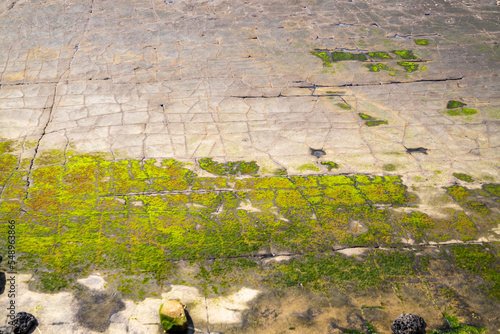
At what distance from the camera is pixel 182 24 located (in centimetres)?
841

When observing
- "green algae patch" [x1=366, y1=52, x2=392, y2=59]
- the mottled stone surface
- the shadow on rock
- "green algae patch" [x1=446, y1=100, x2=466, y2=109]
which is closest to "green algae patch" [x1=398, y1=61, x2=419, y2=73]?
the mottled stone surface

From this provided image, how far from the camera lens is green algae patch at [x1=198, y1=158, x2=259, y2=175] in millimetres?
5137

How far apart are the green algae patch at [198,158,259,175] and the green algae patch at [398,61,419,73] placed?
3666 millimetres

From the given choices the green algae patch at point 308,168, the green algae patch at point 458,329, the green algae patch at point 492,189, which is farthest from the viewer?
the green algae patch at point 308,168

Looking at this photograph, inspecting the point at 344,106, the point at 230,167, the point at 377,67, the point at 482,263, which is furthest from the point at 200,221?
the point at 377,67

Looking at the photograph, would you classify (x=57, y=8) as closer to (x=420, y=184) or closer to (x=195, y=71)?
(x=195, y=71)

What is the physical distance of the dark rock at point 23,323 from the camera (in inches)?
128

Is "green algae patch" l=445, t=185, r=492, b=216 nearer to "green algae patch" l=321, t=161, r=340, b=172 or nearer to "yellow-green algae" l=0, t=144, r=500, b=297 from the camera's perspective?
"yellow-green algae" l=0, t=144, r=500, b=297

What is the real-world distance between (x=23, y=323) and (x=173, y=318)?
3.71ft

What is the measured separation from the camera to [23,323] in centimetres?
327

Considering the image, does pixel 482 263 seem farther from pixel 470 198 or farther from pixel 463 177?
pixel 463 177

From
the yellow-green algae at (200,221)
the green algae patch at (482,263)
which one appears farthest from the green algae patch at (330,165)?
the green algae patch at (482,263)

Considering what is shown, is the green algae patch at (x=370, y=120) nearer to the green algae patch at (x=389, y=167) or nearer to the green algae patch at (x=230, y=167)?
the green algae patch at (x=389, y=167)

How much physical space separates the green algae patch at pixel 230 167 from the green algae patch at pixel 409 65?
3666 mm
